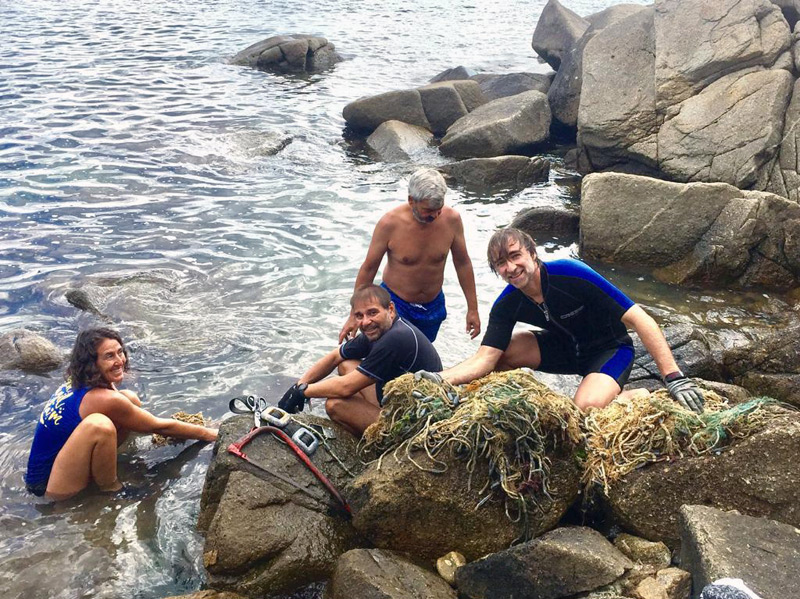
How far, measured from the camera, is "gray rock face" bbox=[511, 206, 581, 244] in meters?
11.8

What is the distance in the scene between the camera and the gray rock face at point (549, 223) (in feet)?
38.8

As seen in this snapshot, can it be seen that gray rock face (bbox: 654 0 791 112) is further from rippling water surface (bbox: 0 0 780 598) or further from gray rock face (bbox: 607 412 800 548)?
gray rock face (bbox: 607 412 800 548)

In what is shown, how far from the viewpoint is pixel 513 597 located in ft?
14.5

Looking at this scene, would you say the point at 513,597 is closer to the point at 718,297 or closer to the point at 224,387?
the point at 224,387

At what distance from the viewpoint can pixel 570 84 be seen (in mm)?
16328

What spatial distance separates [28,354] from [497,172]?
8.68 meters

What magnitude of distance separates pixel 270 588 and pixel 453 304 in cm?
568

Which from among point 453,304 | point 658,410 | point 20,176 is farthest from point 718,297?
point 20,176

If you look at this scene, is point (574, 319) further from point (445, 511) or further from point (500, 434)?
point (445, 511)

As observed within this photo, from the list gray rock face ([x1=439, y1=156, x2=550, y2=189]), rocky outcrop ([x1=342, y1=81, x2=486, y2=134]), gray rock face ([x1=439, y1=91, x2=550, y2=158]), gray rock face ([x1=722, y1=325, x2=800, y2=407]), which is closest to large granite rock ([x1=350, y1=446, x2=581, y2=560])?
gray rock face ([x1=722, y1=325, x2=800, y2=407])

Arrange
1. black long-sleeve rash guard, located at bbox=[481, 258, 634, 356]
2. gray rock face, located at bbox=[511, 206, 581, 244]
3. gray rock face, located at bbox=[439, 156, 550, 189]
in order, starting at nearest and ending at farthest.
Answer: black long-sleeve rash guard, located at bbox=[481, 258, 634, 356] < gray rock face, located at bbox=[511, 206, 581, 244] < gray rock face, located at bbox=[439, 156, 550, 189]

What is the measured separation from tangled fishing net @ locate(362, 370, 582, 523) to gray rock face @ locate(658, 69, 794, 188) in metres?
8.60

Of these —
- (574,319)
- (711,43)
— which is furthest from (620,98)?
(574,319)

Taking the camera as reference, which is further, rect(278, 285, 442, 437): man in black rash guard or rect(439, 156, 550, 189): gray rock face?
rect(439, 156, 550, 189): gray rock face
